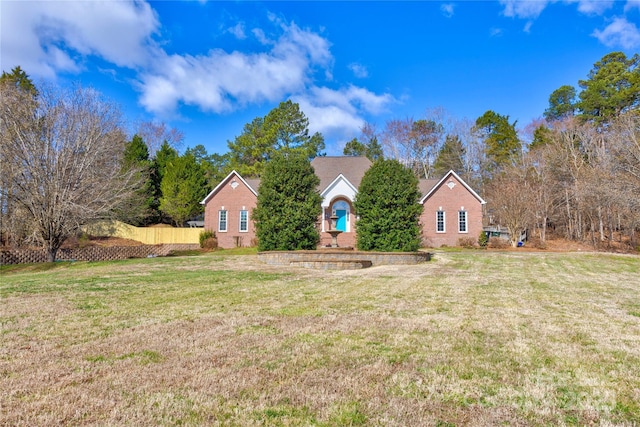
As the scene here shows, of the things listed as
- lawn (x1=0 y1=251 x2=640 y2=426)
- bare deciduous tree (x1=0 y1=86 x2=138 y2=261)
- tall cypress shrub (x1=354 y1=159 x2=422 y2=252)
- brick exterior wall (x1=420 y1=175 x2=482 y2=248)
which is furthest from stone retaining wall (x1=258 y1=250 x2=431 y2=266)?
brick exterior wall (x1=420 y1=175 x2=482 y2=248)

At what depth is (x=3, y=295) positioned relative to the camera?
8.33m

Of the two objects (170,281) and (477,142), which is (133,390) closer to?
(170,281)

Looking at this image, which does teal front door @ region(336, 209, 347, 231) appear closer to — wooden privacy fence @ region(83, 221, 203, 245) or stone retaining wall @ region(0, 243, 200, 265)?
wooden privacy fence @ region(83, 221, 203, 245)

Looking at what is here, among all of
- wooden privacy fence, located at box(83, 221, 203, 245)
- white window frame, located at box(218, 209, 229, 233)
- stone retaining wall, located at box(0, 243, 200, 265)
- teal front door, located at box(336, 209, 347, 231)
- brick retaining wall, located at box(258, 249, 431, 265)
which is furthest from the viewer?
wooden privacy fence, located at box(83, 221, 203, 245)

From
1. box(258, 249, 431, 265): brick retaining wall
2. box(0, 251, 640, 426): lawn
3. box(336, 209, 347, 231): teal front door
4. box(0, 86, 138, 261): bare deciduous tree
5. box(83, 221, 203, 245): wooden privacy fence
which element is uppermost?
box(0, 86, 138, 261): bare deciduous tree

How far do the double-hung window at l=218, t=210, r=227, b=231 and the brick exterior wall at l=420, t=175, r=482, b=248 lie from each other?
50.9ft

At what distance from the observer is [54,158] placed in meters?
18.3

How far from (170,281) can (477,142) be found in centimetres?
4299

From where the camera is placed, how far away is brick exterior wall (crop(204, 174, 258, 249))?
29.5 m

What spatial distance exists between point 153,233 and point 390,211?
2489cm

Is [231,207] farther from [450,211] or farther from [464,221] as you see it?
[464,221]

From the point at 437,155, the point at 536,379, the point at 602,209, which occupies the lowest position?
the point at 536,379

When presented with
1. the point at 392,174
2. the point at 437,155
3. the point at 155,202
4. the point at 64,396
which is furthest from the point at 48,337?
the point at 437,155

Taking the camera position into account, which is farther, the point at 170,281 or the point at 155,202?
the point at 155,202
